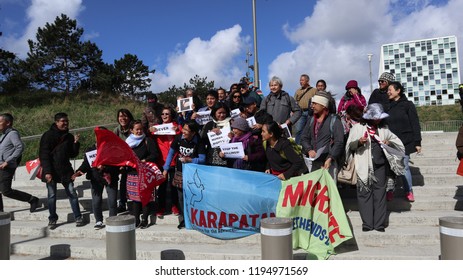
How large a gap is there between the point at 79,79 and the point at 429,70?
225 feet

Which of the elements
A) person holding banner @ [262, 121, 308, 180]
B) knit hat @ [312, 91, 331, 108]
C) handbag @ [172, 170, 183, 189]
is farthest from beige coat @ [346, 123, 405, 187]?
handbag @ [172, 170, 183, 189]

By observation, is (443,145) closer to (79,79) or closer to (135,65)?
(79,79)

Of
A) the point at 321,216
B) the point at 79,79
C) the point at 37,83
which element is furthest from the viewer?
the point at 79,79

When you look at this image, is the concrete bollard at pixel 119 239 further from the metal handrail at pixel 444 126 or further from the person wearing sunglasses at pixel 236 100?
the metal handrail at pixel 444 126

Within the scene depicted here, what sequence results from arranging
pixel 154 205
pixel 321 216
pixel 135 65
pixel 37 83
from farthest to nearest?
pixel 135 65, pixel 37 83, pixel 154 205, pixel 321 216

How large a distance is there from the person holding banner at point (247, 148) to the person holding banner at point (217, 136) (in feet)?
0.65

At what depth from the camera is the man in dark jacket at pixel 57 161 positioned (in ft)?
20.3

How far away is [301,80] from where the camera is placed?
8227 millimetres

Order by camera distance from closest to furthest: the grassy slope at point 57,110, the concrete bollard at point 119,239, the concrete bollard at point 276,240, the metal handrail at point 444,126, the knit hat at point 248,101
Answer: the concrete bollard at point 276,240
the concrete bollard at point 119,239
the knit hat at point 248,101
the grassy slope at point 57,110
the metal handrail at point 444,126

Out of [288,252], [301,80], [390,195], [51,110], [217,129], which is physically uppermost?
[51,110]

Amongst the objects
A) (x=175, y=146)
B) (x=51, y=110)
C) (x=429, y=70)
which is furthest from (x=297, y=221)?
(x=429, y=70)

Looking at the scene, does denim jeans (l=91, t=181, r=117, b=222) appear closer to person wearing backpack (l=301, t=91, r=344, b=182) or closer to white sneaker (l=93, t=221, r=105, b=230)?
white sneaker (l=93, t=221, r=105, b=230)

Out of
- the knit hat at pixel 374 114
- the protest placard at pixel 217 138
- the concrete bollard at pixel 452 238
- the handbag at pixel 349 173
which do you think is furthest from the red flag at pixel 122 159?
the concrete bollard at pixel 452 238

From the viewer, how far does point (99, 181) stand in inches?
234
